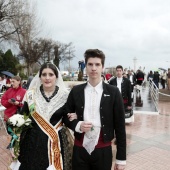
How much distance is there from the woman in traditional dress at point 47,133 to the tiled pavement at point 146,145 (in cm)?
185

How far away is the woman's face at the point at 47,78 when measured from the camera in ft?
8.23

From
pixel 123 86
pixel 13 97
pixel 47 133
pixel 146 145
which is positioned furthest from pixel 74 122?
pixel 123 86

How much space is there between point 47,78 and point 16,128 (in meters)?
0.61

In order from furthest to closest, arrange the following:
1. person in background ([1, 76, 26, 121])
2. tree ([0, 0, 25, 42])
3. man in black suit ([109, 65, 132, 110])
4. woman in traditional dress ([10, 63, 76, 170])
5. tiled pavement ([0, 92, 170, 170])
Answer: tree ([0, 0, 25, 42]) < man in black suit ([109, 65, 132, 110]) < person in background ([1, 76, 26, 121]) < tiled pavement ([0, 92, 170, 170]) < woman in traditional dress ([10, 63, 76, 170])

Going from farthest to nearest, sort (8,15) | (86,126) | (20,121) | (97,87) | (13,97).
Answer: (8,15), (13,97), (20,121), (97,87), (86,126)

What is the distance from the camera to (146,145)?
213 inches

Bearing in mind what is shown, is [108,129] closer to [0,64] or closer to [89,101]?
[89,101]

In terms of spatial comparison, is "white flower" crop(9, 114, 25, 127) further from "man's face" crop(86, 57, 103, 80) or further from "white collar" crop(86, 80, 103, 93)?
"man's face" crop(86, 57, 103, 80)

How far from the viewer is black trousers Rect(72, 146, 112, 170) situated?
2082 mm

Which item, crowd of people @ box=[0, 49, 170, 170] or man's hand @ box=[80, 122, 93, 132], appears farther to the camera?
crowd of people @ box=[0, 49, 170, 170]

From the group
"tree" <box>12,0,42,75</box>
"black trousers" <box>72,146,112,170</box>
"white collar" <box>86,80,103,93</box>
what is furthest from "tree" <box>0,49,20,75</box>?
"black trousers" <box>72,146,112,170</box>

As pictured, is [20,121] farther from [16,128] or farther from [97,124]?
[97,124]

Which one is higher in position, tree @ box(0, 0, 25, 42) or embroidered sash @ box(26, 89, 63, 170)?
tree @ box(0, 0, 25, 42)

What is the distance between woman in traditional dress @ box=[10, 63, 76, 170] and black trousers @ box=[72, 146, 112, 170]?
417mm
